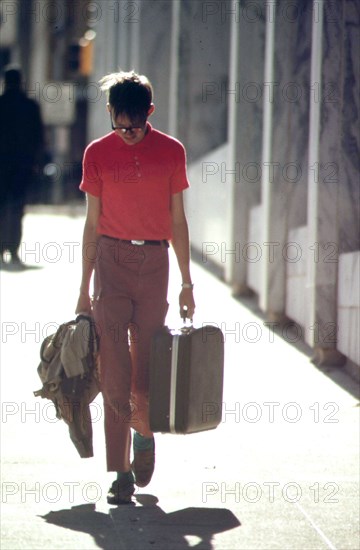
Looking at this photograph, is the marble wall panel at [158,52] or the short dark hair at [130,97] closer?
the short dark hair at [130,97]

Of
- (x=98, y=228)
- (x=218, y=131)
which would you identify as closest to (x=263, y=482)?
(x=98, y=228)

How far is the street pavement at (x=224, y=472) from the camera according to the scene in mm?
6387

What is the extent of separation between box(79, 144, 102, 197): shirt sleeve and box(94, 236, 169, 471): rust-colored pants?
0.22 meters

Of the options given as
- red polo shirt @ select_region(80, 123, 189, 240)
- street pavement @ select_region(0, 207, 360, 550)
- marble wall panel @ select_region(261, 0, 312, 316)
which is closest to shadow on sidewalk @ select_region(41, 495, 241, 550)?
street pavement @ select_region(0, 207, 360, 550)

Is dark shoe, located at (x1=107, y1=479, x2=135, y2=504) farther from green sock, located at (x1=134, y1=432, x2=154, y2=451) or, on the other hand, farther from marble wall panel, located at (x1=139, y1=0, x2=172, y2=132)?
marble wall panel, located at (x1=139, y1=0, x2=172, y2=132)

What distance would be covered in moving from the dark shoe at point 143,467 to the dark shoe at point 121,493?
145mm

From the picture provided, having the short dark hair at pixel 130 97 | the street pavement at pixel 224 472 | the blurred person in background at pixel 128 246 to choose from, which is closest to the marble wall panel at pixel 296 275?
the street pavement at pixel 224 472

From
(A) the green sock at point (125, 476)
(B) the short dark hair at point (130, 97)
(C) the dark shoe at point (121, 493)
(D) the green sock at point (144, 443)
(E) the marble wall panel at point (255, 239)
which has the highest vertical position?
(B) the short dark hair at point (130, 97)

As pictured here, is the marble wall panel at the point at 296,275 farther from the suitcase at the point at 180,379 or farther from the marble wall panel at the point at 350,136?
the suitcase at the point at 180,379

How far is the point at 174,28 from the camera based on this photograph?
20562mm

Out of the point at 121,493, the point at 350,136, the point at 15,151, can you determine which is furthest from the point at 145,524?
the point at 15,151

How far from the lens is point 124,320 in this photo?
6.82m

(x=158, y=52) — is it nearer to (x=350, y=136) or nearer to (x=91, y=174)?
(x=350, y=136)

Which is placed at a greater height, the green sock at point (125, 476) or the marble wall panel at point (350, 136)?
the marble wall panel at point (350, 136)
